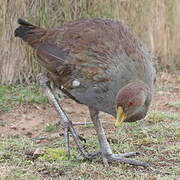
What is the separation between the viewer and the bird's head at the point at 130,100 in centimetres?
524

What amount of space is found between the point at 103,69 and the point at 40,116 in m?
2.62

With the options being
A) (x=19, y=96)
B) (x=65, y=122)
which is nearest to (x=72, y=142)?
(x=65, y=122)

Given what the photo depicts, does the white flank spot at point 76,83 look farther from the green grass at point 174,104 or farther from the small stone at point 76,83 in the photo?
the green grass at point 174,104

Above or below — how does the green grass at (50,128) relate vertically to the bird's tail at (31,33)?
below

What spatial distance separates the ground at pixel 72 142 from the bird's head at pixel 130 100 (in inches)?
22.0

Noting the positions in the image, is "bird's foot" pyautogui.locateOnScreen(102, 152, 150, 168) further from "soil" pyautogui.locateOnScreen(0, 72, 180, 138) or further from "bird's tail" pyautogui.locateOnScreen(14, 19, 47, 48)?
"bird's tail" pyautogui.locateOnScreen(14, 19, 47, 48)

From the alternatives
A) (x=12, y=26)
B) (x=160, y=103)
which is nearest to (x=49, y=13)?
(x=12, y=26)

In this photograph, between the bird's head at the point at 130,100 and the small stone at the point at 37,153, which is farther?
the small stone at the point at 37,153

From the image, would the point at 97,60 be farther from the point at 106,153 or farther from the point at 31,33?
the point at 31,33

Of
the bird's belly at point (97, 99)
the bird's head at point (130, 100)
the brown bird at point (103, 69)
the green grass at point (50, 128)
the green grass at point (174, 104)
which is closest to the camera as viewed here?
the bird's head at point (130, 100)

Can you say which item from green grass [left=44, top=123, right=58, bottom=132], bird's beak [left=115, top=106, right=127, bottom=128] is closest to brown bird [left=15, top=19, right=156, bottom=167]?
bird's beak [left=115, top=106, right=127, bottom=128]

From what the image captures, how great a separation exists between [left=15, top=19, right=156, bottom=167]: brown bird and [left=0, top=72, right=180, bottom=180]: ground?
283 millimetres

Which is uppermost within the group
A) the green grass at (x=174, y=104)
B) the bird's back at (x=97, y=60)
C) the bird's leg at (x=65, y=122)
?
the bird's back at (x=97, y=60)

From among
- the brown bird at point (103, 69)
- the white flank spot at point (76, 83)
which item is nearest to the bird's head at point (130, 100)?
the brown bird at point (103, 69)
